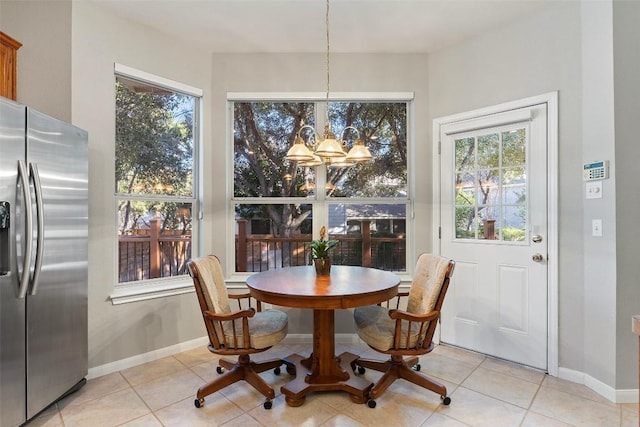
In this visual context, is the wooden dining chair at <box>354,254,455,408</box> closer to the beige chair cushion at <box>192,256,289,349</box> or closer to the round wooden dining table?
the round wooden dining table

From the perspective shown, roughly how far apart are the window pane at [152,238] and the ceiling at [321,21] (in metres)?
1.56

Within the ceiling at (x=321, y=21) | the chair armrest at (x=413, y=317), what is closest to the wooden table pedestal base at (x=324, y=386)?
the chair armrest at (x=413, y=317)

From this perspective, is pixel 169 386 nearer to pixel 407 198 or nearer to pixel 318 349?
pixel 318 349

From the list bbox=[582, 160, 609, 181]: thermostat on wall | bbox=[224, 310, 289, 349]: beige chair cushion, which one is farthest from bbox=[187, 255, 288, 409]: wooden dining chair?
bbox=[582, 160, 609, 181]: thermostat on wall

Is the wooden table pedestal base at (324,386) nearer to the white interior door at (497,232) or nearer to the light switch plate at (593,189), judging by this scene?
the white interior door at (497,232)

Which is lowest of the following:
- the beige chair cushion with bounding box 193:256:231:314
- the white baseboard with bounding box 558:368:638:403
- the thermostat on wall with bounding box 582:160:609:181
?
the white baseboard with bounding box 558:368:638:403

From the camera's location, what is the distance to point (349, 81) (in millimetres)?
3184

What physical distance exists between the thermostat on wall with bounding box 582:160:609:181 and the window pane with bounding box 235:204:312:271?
2.23 m

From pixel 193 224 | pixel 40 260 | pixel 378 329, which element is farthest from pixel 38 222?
pixel 378 329

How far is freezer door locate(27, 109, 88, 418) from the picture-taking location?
6.04 feet

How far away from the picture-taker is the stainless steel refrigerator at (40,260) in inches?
67.1

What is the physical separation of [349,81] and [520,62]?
1.45 meters

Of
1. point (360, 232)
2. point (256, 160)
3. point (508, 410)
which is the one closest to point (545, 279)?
point (508, 410)

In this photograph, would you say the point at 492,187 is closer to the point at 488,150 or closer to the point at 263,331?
the point at 488,150
